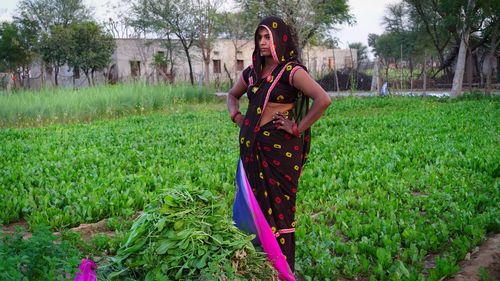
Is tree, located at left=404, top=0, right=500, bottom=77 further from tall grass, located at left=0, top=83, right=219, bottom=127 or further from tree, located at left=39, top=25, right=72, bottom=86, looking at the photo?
tree, located at left=39, top=25, right=72, bottom=86

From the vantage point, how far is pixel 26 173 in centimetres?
726

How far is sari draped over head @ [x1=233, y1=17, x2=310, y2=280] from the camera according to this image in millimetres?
3445

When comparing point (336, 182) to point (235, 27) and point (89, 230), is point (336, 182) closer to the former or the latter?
point (89, 230)

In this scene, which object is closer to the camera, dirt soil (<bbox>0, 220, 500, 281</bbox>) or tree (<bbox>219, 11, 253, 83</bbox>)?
dirt soil (<bbox>0, 220, 500, 281</bbox>)

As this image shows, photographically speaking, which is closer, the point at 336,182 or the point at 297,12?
the point at 336,182

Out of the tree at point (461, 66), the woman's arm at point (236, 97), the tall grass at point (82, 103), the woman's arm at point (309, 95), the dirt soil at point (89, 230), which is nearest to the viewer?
the woman's arm at point (309, 95)

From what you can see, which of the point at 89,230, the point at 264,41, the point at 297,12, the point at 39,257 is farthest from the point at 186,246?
the point at 297,12

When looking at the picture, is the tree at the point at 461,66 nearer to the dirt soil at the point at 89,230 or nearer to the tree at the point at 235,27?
the tree at the point at 235,27

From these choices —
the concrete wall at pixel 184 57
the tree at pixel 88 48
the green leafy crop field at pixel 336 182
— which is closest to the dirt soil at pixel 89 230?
the green leafy crop field at pixel 336 182

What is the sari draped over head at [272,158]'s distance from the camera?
3.45 metres

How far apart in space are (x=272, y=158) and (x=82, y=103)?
13.9 m

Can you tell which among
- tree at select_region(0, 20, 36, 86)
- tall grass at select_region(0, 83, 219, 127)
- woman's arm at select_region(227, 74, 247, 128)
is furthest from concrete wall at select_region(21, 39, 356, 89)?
woman's arm at select_region(227, 74, 247, 128)

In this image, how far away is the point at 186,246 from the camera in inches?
109

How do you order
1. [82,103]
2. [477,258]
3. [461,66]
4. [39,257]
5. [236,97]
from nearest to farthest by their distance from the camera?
[39,257] < [236,97] < [477,258] < [82,103] < [461,66]
